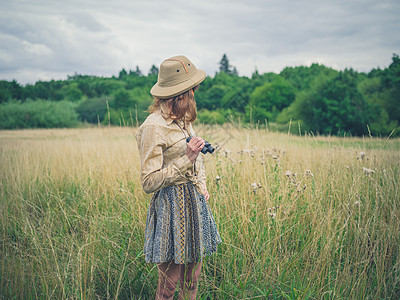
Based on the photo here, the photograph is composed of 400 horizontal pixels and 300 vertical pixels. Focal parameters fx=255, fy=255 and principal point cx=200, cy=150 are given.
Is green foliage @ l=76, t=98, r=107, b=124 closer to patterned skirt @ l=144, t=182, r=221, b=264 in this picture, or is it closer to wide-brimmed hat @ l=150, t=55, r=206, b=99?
wide-brimmed hat @ l=150, t=55, r=206, b=99

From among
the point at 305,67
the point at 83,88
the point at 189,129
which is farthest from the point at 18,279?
the point at 305,67

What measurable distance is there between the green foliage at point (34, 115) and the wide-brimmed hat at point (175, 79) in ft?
46.7

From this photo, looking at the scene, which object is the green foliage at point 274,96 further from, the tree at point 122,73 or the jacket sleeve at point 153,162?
the tree at point 122,73

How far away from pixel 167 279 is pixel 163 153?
3.01 ft

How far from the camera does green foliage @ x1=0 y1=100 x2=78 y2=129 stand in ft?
43.2

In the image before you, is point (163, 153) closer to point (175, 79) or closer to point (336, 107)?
point (175, 79)

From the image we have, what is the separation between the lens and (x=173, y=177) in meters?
1.66

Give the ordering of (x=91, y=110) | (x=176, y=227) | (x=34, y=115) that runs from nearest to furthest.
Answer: (x=176, y=227), (x=34, y=115), (x=91, y=110)

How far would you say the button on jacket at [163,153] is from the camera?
Answer: 162 centimetres

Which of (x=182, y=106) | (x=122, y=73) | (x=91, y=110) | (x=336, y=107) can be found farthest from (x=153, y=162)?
(x=122, y=73)

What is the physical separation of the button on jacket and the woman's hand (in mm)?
31

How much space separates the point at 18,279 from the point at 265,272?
2.29m

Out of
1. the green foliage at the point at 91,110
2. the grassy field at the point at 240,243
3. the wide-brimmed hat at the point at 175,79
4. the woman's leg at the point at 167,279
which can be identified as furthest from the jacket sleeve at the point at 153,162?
the green foliage at the point at 91,110

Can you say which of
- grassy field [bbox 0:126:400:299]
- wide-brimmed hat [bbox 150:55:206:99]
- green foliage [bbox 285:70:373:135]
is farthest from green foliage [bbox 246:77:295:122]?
wide-brimmed hat [bbox 150:55:206:99]
